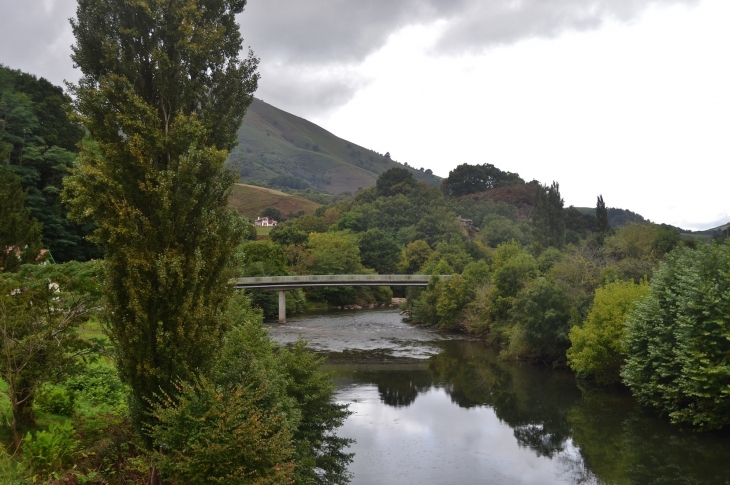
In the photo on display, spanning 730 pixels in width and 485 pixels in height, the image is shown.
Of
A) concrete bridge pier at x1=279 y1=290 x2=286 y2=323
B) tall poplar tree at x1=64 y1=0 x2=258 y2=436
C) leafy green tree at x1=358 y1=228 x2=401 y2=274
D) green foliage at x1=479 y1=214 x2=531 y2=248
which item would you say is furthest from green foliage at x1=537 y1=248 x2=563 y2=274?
tall poplar tree at x1=64 y1=0 x2=258 y2=436

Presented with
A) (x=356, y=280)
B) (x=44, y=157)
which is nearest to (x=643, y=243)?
(x=356, y=280)

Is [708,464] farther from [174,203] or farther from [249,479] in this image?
Result: [174,203]

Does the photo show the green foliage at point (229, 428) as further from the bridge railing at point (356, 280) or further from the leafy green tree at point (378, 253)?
the leafy green tree at point (378, 253)

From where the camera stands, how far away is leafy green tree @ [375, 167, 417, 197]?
150 metres

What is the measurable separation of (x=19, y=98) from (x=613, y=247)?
6332 centimetres

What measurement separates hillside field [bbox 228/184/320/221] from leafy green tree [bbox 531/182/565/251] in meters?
89.1

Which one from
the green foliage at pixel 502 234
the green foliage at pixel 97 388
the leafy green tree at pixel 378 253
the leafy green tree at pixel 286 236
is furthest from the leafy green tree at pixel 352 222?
the green foliage at pixel 97 388

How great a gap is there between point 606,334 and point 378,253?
7173 centimetres

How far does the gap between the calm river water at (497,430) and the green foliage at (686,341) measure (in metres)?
1.53

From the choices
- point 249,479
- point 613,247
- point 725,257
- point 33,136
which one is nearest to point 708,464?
point 725,257

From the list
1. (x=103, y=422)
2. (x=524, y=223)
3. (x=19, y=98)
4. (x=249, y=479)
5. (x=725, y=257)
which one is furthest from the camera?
(x=524, y=223)

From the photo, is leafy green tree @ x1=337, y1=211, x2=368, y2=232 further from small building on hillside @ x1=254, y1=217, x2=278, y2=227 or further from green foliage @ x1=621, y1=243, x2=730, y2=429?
green foliage @ x1=621, y1=243, x2=730, y2=429

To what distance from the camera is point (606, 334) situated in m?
37.2

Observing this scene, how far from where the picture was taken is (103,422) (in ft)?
62.6
